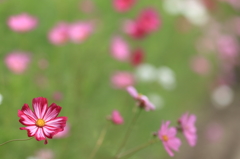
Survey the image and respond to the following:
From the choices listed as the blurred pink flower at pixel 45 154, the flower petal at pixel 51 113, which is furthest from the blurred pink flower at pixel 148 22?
the flower petal at pixel 51 113

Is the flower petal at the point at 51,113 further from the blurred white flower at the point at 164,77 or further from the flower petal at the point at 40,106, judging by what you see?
the blurred white flower at the point at 164,77

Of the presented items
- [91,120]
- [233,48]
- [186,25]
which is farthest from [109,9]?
[91,120]

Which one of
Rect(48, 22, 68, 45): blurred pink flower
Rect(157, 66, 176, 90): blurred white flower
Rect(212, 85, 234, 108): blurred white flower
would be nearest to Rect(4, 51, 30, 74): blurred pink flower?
Rect(48, 22, 68, 45): blurred pink flower

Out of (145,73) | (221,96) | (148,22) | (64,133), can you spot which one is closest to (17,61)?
(64,133)

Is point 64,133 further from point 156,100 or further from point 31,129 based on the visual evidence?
point 156,100

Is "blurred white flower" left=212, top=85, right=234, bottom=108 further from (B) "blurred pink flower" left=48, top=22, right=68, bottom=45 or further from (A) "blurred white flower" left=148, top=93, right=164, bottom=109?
(B) "blurred pink flower" left=48, top=22, right=68, bottom=45

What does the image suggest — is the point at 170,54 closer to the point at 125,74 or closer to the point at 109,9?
the point at 109,9

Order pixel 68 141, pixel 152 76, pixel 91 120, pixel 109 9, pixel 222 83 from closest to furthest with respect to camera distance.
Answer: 1. pixel 68 141
2. pixel 91 120
3. pixel 152 76
4. pixel 109 9
5. pixel 222 83
